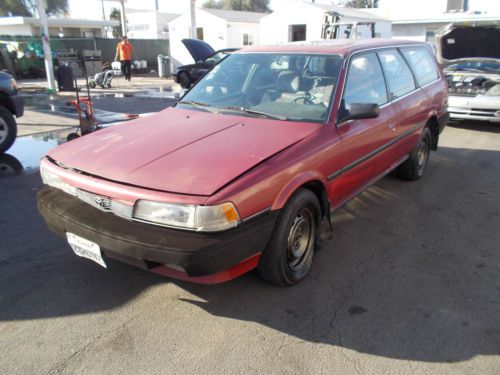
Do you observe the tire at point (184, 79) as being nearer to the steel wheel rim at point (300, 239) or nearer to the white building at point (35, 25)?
the steel wheel rim at point (300, 239)

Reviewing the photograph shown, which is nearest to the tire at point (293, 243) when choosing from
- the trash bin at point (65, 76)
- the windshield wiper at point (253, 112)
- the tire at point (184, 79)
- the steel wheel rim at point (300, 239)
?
the steel wheel rim at point (300, 239)

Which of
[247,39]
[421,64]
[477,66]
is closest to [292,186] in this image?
[421,64]

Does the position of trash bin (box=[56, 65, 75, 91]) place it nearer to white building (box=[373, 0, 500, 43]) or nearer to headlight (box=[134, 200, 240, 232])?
headlight (box=[134, 200, 240, 232])

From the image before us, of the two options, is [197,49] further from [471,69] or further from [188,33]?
[188,33]

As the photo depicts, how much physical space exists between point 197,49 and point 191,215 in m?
11.2

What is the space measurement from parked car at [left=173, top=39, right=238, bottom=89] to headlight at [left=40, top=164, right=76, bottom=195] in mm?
9907

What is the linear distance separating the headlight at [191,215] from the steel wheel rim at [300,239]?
2.24 ft

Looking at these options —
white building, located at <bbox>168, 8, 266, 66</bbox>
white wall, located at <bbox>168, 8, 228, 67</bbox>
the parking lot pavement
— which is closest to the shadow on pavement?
the parking lot pavement

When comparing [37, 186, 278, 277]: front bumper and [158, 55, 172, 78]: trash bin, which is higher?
[158, 55, 172, 78]: trash bin

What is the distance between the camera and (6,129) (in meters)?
6.55

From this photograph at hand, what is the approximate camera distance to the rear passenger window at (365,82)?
12.0 ft

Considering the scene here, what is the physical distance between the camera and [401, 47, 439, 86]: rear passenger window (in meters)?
5.10

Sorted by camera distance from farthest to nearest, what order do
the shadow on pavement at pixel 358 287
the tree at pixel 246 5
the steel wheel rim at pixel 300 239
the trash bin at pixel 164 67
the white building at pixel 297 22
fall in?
the tree at pixel 246 5 < the white building at pixel 297 22 < the trash bin at pixel 164 67 < the steel wheel rim at pixel 300 239 < the shadow on pavement at pixel 358 287

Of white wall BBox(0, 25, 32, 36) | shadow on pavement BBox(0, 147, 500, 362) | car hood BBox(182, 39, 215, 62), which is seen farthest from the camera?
white wall BBox(0, 25, 32, 36)
